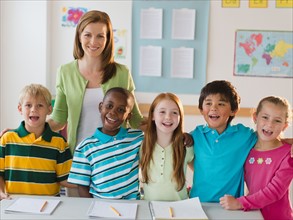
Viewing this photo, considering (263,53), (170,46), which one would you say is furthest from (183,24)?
(263,53)

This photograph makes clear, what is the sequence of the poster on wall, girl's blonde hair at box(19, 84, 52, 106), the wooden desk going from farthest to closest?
the poster on wall, girl's blonde hair at box(19, 84, 52, 106), the wooden desk

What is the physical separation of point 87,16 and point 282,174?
1238mm

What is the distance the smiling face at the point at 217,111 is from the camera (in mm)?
1900

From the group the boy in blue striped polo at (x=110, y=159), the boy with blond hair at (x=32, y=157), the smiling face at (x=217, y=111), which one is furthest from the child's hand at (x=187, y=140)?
the boy with blond hair at (x=32, y=157)

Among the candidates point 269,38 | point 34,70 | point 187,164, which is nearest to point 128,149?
point 187,164

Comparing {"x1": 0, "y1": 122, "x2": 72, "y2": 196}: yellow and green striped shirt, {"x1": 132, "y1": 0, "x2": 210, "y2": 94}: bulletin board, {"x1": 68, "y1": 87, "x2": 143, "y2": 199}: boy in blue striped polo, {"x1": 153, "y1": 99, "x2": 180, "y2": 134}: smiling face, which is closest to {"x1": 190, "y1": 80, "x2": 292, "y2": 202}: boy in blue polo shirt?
{"x1": 153, "y1": 99, "x2": 180, "y2": 134}: smiling face

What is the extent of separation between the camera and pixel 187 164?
1944mm

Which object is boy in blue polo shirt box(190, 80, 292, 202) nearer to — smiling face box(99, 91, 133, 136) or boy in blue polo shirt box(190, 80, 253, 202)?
boy in blue polo shirt box(190, 80, 253, 202)

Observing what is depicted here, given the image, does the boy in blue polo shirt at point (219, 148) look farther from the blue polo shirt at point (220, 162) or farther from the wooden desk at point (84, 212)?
the wooden desk at point (84, 212)

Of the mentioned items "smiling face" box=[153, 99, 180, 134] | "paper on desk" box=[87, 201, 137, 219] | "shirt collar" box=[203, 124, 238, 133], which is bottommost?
"paper on desk" box=[87, 201, 137, 219]

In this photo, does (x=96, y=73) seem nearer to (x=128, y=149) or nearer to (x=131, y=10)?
(x=128, y=149)

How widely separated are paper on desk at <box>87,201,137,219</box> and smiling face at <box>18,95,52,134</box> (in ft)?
1.70

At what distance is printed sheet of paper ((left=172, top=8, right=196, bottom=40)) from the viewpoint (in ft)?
11.8

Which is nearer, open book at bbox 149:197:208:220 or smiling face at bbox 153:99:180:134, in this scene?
open book at bbox 149:197:208:220
